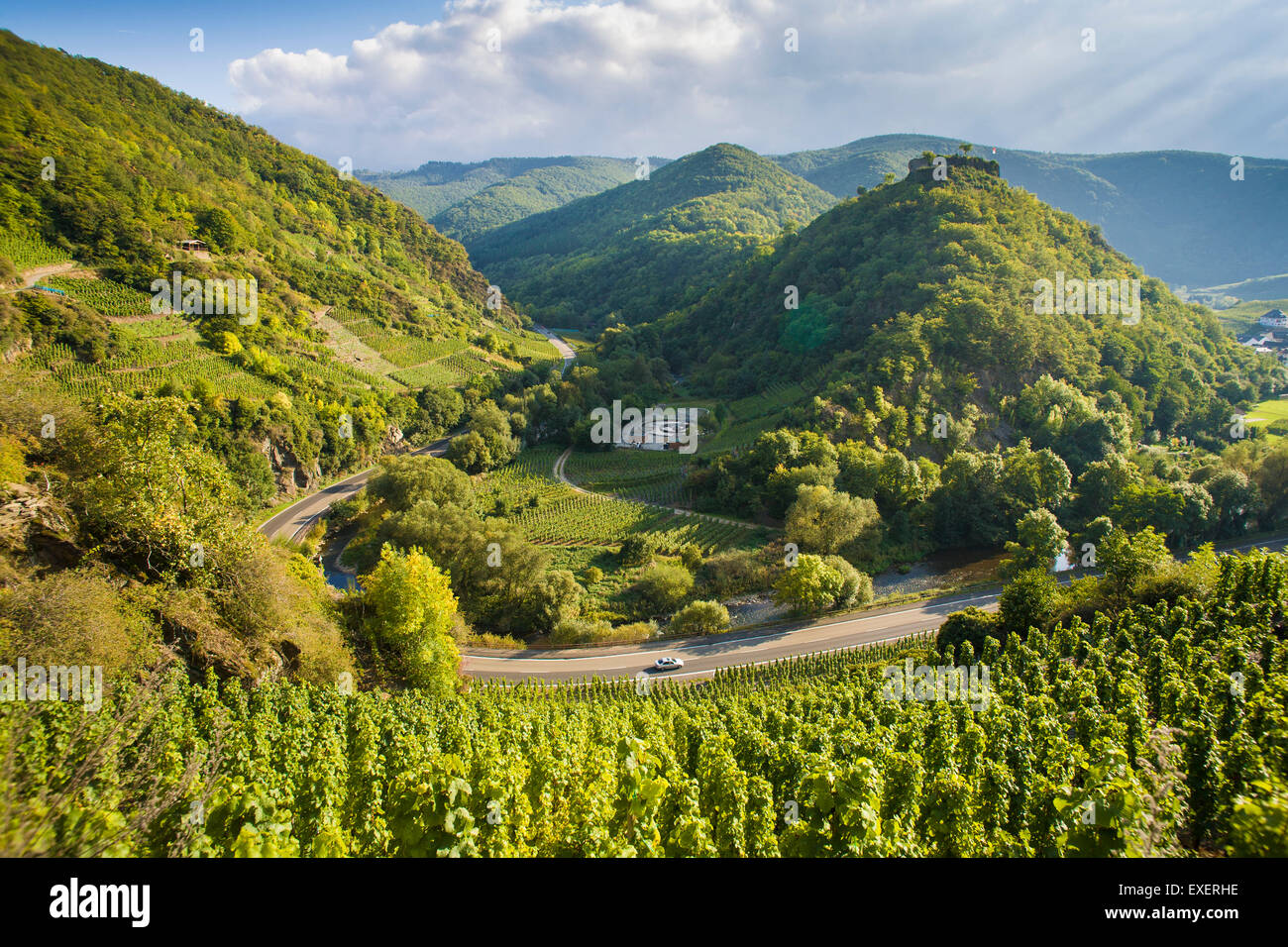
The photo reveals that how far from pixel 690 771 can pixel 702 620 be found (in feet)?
62.1

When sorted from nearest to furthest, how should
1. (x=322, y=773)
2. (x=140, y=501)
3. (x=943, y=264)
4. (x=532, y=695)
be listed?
(x=322, y=773)
(x=140, y=501)
(x=532, y=695)
(x=943, y=264)

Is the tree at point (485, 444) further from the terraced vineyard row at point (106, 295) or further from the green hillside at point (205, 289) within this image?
the terraced vineyard row at point (106, 295)

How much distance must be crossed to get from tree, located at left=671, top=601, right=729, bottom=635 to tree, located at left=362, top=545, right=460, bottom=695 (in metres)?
13.8

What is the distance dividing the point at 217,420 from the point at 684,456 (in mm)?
44786

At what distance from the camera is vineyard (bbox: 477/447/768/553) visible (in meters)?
48.7

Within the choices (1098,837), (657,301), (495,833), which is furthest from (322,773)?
(657,301)

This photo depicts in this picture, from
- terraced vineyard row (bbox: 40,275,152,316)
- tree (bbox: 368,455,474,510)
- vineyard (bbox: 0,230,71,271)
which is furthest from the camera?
terraced vineyard row (bbox: 40,275,152,316)

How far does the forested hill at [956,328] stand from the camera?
6228 cm

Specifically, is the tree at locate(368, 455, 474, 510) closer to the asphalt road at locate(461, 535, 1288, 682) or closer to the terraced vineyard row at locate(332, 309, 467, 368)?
the asphalt road at locate(461, 535, 1288, 682)

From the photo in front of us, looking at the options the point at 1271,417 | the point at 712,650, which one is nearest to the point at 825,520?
the point at 712,650

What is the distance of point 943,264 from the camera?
236ft

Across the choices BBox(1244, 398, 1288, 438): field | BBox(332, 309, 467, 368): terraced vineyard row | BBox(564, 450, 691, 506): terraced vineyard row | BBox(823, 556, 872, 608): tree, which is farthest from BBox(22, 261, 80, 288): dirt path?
BBox(1244, 398, 1288, 438): field

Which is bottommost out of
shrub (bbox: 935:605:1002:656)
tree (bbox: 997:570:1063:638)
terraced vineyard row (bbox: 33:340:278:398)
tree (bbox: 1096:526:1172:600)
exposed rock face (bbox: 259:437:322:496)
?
shrub (bbox: 935:605:1002:656)
